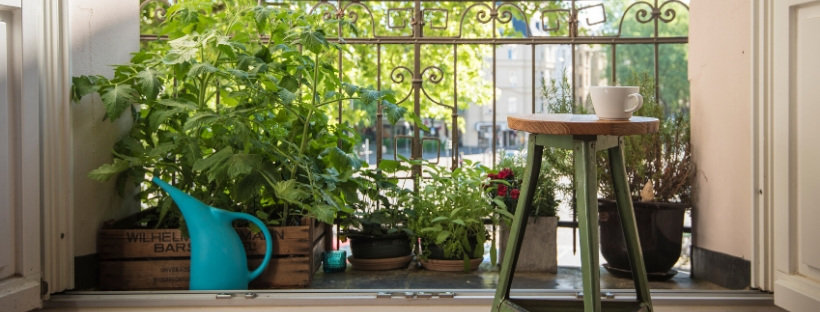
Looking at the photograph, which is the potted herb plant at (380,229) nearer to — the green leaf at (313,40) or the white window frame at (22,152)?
the green leaf at (313,40)

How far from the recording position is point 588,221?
6.09ft

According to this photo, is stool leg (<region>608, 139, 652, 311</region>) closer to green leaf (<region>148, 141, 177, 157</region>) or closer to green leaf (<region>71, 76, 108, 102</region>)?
green leaf (<region>148, 141, 177, 157</region>)

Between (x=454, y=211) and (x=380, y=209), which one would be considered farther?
(x=380, y=209)

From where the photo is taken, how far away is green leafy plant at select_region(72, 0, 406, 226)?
102 inches

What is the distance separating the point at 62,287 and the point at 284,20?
1235mm

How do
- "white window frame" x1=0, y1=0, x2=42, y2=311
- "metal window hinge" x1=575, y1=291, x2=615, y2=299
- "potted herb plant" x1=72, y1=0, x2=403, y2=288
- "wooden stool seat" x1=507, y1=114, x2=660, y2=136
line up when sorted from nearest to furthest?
"wooden stool seat" x1=507, y1=114, x2=660, y2=136, "white window frame" x1=0, y1=0, x2=42, y2=311, "metal window hinge" x1=575, y1=291, x2=615, y2=299, "potted herb plant" x1=72, y1=0, x2=403, y2=288

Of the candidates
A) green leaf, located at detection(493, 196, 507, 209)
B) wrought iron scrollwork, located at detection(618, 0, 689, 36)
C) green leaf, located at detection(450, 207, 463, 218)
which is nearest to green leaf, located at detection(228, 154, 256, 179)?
green leaf, located at detection(450, 207, 463, 218)

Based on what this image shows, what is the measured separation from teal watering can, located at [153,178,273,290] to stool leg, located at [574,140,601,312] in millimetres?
1309

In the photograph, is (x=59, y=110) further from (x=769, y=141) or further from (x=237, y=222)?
(x=769, y=141)

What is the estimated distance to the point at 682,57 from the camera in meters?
21.9

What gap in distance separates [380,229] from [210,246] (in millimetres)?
763

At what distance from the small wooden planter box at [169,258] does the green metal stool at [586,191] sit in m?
0.93

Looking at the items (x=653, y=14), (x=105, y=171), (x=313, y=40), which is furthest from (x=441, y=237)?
(x=653, y=14)

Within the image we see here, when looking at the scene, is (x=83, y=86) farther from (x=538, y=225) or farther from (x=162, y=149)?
(x=538, y=225)
